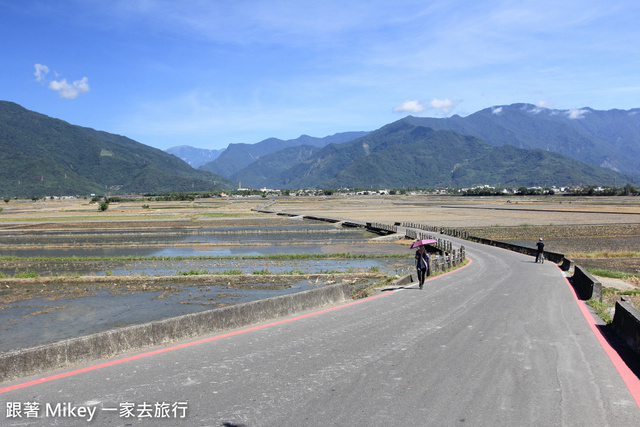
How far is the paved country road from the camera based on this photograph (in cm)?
544

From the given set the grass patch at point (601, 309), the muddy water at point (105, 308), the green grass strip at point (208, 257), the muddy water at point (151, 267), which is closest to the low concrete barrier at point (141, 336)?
the muddy water at point (151, 267)

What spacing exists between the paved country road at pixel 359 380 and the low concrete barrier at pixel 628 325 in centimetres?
59

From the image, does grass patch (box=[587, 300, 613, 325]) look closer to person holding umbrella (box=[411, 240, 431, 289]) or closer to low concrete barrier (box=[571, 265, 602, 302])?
low concrete barrier (box=[571, 265, 602, 302])

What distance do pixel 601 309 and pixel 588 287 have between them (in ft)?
7.88

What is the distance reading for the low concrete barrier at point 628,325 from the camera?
8453 mm

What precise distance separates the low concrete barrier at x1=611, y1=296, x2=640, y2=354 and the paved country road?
59cm

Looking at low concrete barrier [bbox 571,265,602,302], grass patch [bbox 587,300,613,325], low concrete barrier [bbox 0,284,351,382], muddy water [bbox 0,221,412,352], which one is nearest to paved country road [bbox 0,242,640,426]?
low concrete barrier [bbox 0,284,351,382]

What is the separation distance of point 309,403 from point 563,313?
29.0 feet

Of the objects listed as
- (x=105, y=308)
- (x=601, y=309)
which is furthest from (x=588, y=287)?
(x=105, y=308)

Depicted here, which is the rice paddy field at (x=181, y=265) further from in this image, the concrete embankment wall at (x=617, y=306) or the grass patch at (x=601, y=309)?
the grass patch at (x=601, y=309)

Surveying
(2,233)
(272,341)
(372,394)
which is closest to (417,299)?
(272,341)

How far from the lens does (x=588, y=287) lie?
14.8 metres

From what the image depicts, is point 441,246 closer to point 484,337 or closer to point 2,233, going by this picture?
point 484,337

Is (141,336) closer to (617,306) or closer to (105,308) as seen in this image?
(105,308)
